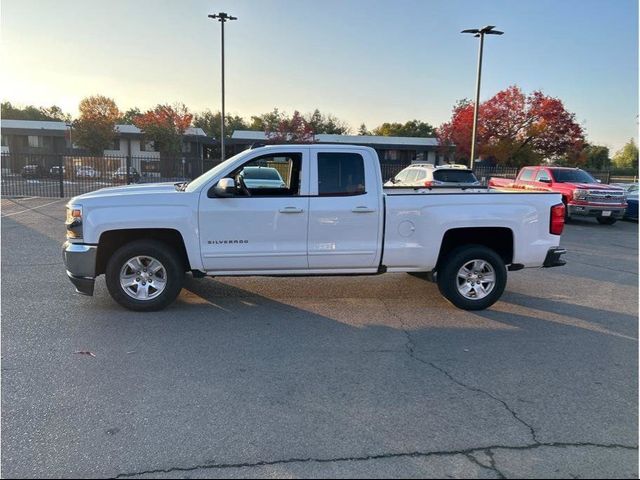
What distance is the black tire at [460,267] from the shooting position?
233 inches

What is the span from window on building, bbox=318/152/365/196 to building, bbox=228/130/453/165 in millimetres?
40493

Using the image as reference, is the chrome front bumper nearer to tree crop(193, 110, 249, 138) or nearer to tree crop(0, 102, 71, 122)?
tree crop(193, 110, 249, 138)

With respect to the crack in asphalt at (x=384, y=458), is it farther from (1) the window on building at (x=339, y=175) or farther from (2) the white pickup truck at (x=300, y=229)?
(1) the window on building at (x=339, y=175)

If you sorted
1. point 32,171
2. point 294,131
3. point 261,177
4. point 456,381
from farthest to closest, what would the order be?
1. point 294,131
2. point 32,171
3. point 261,177
4. point 456,381

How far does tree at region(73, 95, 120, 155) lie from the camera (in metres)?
44.9

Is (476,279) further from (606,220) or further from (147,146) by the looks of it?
(147,146)

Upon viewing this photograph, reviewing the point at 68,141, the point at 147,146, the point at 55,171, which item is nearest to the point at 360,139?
the point at 147,146

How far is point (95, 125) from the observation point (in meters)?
45.0

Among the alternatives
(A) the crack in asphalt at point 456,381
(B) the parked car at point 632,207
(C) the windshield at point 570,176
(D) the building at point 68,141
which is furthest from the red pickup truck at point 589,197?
(D) the building at point 68,141

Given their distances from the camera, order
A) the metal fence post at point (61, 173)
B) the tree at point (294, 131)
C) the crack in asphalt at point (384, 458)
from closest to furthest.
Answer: the crack in asphalt at point (384, 458) < the metal fence post at point (61, 173) < the tree at point (294, 131)

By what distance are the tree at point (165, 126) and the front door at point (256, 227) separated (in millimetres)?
38672

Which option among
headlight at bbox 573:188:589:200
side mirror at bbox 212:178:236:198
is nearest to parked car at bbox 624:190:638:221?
headlight at bbox 573:188:589:200

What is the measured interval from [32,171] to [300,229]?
2325cm

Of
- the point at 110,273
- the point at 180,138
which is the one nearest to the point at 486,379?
the point at 110,273
